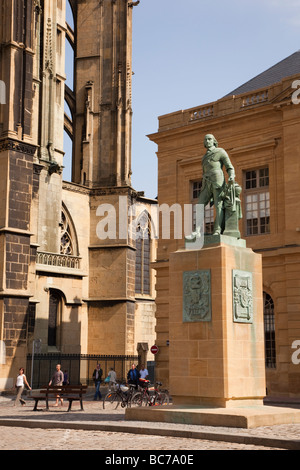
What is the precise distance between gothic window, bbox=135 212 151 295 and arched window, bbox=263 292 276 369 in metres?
18.8

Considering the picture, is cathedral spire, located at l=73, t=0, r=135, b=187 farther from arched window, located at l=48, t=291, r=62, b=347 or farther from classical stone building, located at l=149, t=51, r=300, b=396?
classical stone building, located at l=149, t=51, r=300, b=396

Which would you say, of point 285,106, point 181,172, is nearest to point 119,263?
point 181,172

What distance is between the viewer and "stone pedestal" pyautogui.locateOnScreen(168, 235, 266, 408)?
13.5 m

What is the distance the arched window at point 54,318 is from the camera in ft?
110

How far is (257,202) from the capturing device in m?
27.1

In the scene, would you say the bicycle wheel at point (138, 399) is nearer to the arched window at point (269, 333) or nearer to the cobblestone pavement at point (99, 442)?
the cobblestone pavement at point (99, 442)

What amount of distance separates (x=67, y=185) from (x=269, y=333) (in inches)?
571

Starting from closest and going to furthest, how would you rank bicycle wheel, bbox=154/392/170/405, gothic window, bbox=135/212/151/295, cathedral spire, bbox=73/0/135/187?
1. bicycle wheel, bbox=154/392/170/405
2. cathedral spire, bbox=73/0/135/187
3. gothic window, bbox=135/212/151/295

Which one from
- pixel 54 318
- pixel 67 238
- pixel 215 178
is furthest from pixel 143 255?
pixel 215 178

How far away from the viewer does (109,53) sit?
38.9 meters

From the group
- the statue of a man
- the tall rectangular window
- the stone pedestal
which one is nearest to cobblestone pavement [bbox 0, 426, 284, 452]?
the stone pedestal

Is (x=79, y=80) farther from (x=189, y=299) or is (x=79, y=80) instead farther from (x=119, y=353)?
(x=189, y=299)
